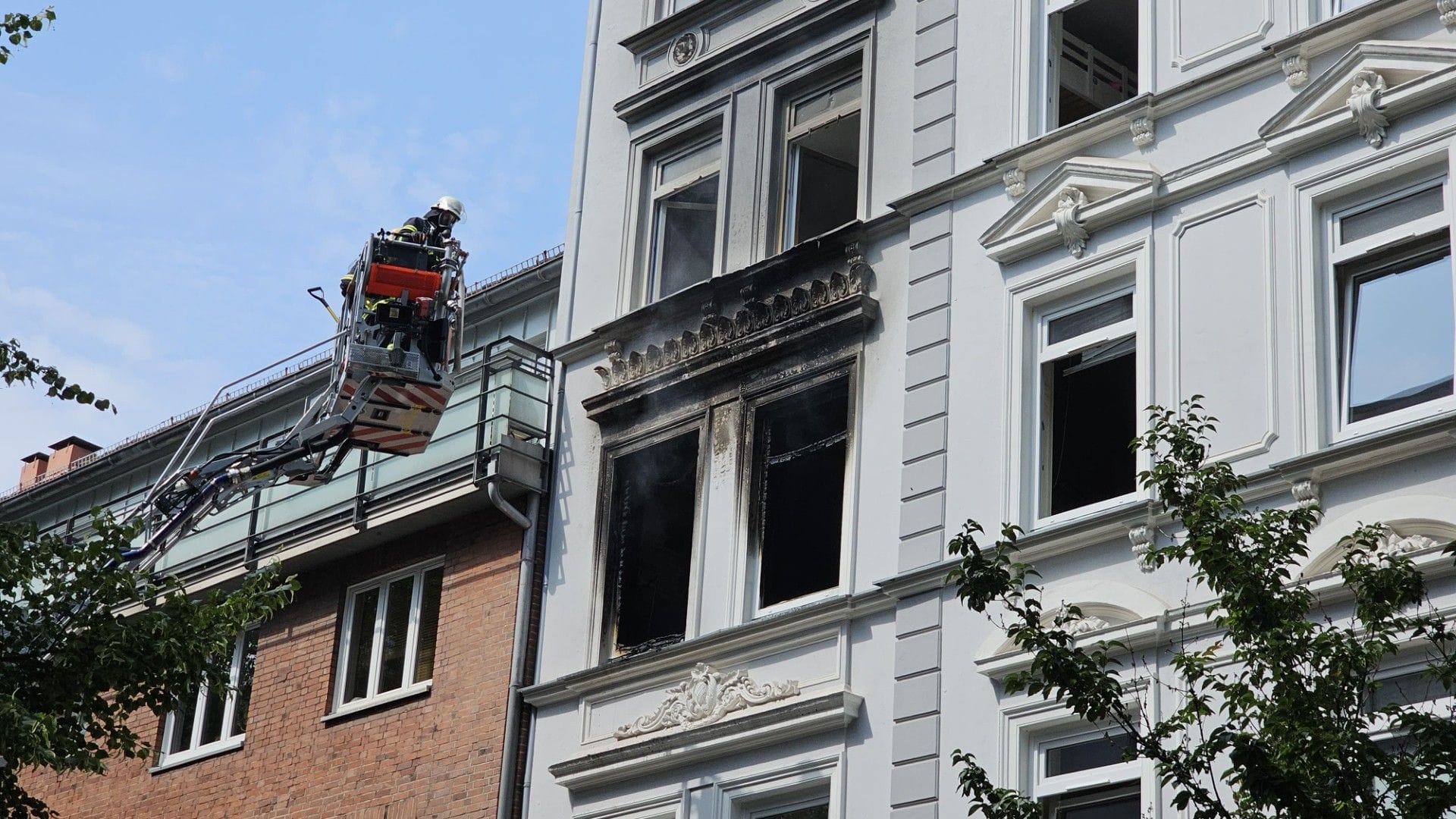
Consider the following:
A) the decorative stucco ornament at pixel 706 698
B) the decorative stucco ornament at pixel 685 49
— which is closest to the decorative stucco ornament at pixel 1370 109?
the decorative stucco ornament at pixel 706 698

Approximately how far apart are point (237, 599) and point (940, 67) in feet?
24.2

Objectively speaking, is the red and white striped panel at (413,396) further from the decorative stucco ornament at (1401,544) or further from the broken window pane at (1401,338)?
the decorative stucco ornament at (1401,544)

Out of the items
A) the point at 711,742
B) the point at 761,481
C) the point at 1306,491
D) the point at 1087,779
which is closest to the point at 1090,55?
the point at 761,481

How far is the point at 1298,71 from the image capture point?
15555mm

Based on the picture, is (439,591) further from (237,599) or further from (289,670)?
(237,599)

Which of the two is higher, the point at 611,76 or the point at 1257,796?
the point at 611,76

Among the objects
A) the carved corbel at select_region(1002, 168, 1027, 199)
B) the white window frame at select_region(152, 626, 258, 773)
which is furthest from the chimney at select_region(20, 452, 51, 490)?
the carved corbel at select_region(1002, 168, 1027, 199)

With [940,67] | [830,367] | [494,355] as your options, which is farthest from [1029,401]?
[494,355]

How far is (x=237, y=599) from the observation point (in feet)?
55.6

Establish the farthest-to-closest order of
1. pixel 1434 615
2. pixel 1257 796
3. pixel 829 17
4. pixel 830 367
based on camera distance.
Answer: pixel 829 17, pixel 830 367, pixel 1434 615, pixel 1257 796

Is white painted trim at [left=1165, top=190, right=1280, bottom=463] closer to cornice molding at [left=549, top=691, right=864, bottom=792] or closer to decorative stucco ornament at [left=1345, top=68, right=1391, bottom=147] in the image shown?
decorative stucco ornament at [left=1345, top=68, right=1391, bottom=147]

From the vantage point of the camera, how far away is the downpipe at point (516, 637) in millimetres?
19422

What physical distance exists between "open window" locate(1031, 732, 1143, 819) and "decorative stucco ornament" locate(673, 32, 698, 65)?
8.99 metres

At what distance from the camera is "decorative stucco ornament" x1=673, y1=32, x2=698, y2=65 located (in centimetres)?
2159
